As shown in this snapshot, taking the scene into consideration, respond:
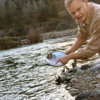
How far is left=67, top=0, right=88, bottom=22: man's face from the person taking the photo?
74.8 inches

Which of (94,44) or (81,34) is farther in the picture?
(81,34)

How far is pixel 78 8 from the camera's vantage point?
193cm

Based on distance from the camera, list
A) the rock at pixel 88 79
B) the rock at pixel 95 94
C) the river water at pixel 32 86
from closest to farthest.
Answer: the rock at pixel 95 94 → the river water at pixel 32 86 → the rock at pixel 88 79

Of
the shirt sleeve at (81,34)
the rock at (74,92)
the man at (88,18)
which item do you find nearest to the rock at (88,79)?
the rock at (74,92)

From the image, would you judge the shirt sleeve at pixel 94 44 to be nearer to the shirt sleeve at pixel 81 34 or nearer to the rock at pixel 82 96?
the shirt sleeve at pixel 81 34

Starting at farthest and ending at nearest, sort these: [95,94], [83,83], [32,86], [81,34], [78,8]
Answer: [32,86]
[83,83]
[95,94]
[81,34]
[78,8]

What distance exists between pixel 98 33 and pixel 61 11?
24.1m

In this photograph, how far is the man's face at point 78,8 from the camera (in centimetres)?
190

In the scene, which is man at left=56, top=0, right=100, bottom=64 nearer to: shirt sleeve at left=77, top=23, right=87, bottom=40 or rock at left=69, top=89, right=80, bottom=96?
shirt sleeve at left=77, top=23, right=87, bottom=40

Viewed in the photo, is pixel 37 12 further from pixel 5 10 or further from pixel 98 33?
pixel 98 33

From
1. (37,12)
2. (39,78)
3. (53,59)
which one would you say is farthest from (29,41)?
→ (37,12)

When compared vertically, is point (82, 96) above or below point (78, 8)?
below

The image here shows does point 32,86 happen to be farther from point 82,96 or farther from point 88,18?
point 88,18

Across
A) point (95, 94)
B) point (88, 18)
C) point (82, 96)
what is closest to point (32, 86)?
point (82, 96)
